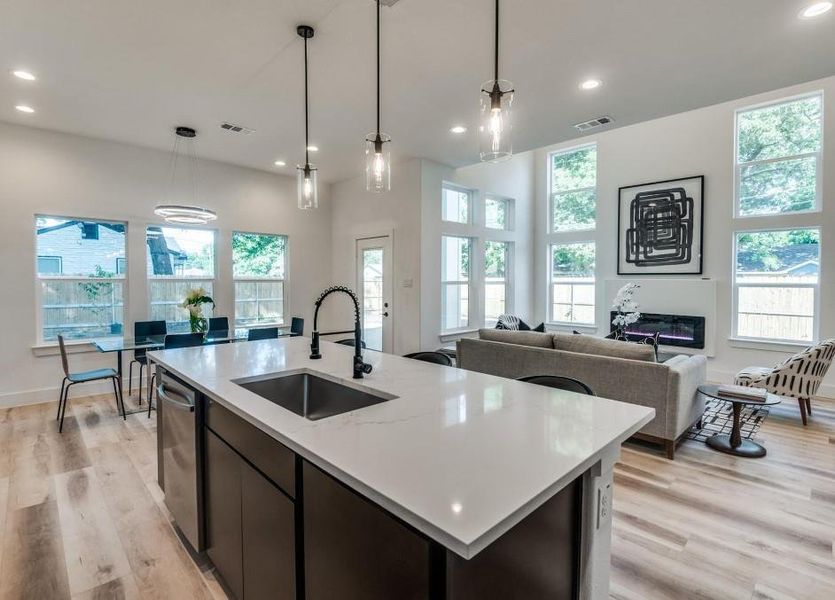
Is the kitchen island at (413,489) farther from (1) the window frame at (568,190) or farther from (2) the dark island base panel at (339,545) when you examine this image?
(1) the window frame at (568,190)

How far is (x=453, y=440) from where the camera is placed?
1202 millimetres

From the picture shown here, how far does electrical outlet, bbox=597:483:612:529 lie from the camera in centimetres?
128

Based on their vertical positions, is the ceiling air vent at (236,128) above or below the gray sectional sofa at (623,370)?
above

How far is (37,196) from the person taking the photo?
455 cm

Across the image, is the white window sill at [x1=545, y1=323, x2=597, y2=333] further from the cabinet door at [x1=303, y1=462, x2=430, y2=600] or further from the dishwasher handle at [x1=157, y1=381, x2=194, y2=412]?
the cabinet door at [x1=303, y1=462, x2=430, y2=600]

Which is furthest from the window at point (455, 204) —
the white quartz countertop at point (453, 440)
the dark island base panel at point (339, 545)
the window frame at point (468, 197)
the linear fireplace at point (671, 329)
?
the dark island base panel at point (339, 545)

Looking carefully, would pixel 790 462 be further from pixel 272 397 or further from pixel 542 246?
pixel 542 246

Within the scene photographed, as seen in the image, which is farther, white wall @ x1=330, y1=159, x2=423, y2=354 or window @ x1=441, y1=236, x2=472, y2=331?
window @ x1=441, y1=236, x2=472, y2=331

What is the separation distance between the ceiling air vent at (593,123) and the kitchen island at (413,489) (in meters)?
3.52

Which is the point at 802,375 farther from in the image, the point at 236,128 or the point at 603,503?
the point at 236,128

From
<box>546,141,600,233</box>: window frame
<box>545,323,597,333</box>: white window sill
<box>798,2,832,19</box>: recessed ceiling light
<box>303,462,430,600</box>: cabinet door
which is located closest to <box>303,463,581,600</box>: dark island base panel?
<box>303,462,430,600</box>: cabinet door

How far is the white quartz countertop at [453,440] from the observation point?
857 mm

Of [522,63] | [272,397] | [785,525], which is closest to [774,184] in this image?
[522,63]

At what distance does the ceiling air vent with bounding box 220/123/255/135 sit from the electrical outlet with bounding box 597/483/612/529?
4.67 metres
